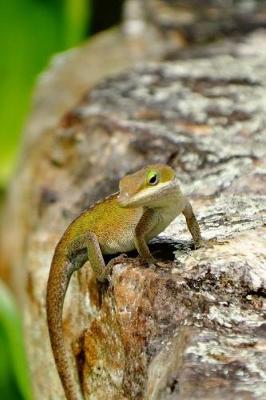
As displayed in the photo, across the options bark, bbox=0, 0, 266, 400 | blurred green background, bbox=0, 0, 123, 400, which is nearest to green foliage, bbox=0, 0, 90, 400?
blurred green background, bbox=0, 0, 123, 400

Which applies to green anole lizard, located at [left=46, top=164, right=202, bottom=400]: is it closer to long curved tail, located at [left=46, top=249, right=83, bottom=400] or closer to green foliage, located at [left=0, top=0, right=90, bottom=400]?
long curved tail, located at [left=46, top=249, right=83, bottom=400]

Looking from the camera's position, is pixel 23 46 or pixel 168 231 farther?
pixel 23 46

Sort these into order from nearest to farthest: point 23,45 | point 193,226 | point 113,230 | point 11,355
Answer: point 193,226, point 113,230, point 11,355, point 23,45

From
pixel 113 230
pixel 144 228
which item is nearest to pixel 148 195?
pixel 144 228

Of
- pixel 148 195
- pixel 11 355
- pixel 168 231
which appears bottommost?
pixel 11 355

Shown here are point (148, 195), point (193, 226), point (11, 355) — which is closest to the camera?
point (148, 195)

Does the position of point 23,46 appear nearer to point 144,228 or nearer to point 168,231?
point 168,231

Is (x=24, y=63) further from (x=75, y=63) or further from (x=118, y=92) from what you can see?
(x=118, y=92)

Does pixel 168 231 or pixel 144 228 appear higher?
pixel 144 228
